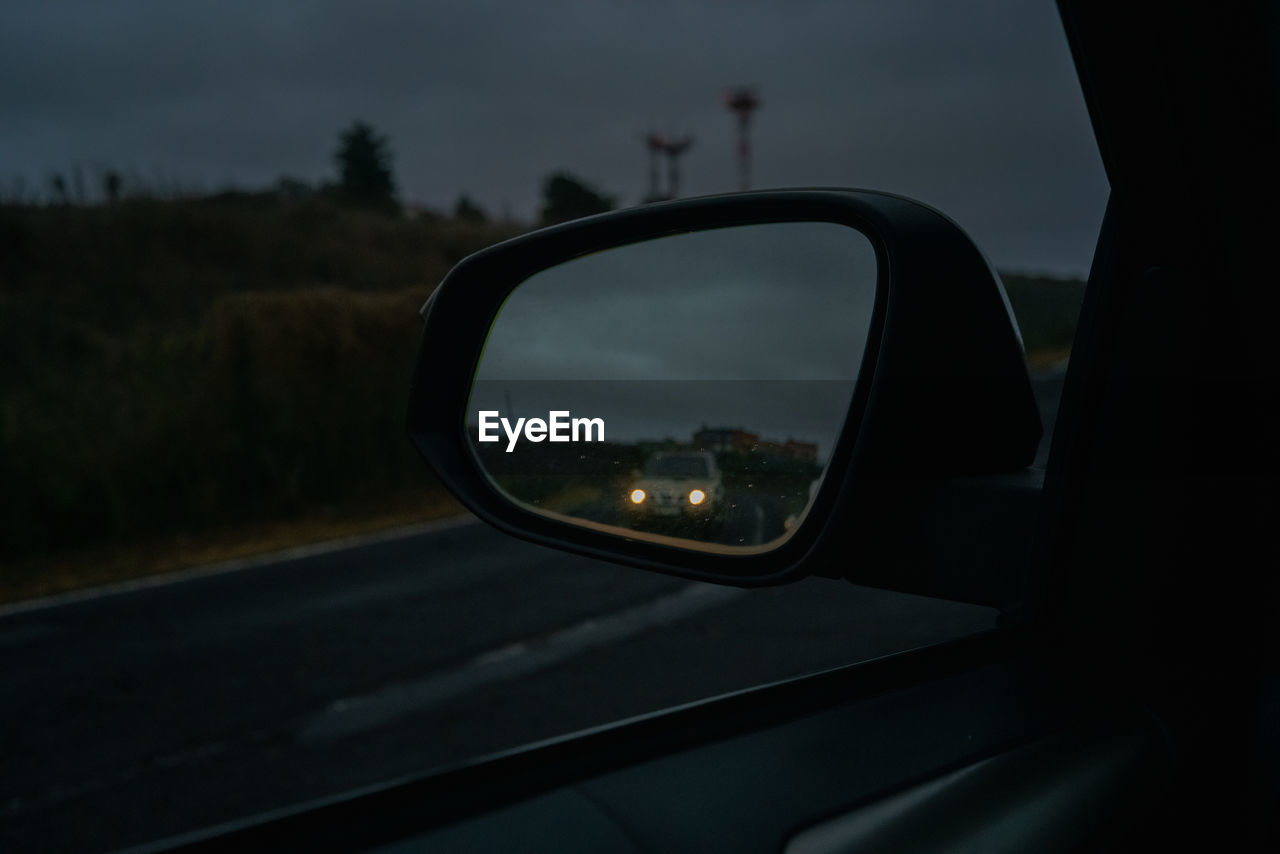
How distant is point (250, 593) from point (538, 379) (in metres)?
7.55

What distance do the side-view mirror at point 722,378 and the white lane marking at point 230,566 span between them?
27.0 feet

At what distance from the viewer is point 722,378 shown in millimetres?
1479

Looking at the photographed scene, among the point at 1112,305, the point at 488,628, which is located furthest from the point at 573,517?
the point at 488,628

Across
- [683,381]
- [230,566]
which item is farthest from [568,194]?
[683,381]

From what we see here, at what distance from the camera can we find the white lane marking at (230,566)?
8836mm

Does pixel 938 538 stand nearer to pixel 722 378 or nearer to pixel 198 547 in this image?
pixel 722 378

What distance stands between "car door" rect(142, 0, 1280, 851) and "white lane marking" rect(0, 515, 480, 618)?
8.56 metres

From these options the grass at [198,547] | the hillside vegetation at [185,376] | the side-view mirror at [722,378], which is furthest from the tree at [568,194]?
the side-view mirror at [722,378]

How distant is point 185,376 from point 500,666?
10526mm

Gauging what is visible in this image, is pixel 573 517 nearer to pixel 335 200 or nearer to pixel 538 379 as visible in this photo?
pixel 538 379

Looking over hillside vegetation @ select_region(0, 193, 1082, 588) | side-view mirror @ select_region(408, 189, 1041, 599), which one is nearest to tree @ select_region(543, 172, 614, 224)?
hillside vegetation @ select_region(0, 193, 1082, 588)

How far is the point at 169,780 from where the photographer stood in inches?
177

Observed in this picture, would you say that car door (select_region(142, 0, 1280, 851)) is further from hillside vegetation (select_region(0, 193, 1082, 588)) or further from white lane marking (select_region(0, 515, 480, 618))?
hillside vegetation (select_region(0, 193, 1082, 588))

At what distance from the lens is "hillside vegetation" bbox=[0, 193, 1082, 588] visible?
13.1 meters
